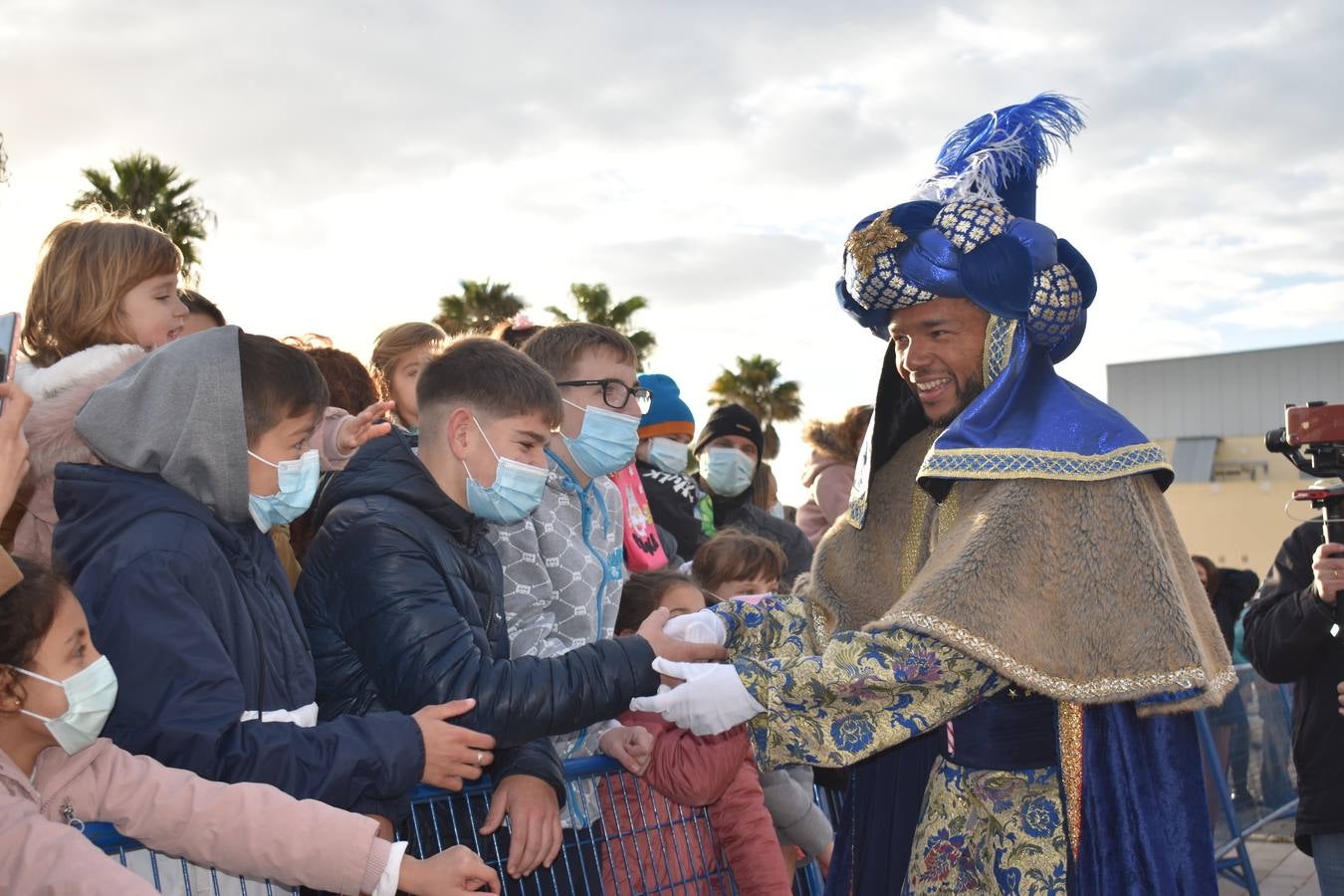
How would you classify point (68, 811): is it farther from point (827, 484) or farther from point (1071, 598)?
point (827, 484)

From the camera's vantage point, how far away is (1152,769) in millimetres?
3086

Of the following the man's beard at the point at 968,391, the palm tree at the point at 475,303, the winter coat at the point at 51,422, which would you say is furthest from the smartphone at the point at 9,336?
the palm tree at the point at 475,303

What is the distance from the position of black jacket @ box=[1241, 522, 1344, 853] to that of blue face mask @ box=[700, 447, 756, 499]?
9.01ft

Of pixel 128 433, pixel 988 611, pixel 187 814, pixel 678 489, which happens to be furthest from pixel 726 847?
pixel 678 489

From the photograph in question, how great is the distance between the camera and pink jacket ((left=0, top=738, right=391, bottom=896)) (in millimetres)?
2688

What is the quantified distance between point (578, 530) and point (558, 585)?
11.2 inches

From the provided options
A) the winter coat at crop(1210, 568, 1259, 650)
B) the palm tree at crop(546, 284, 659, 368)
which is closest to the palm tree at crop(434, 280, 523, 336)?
the palm tree at crop(546, 284, 659, 368)

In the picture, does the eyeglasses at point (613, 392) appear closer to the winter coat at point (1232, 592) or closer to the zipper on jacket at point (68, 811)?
the zipper on jacket at point (68, 811)

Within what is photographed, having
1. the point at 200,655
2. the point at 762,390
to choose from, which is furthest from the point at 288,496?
the point at 762,390

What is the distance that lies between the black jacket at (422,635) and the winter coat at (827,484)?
13.5 ft

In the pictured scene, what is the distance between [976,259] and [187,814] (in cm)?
223

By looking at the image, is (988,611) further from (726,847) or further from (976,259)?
(726,847)

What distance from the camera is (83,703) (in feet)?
8.75

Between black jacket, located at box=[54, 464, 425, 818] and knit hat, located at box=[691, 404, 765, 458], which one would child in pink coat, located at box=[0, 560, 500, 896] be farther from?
knit hat, located at box=[691, 404, 765, 458]
